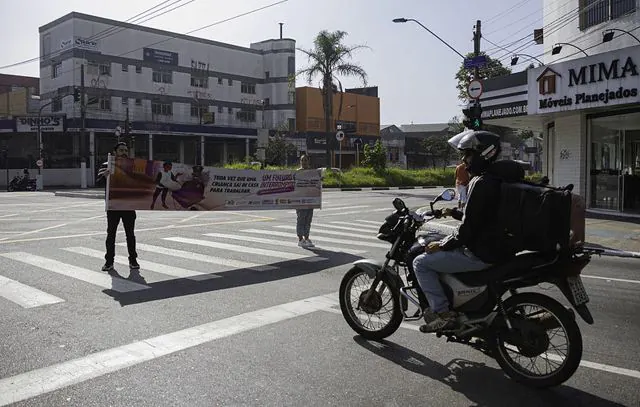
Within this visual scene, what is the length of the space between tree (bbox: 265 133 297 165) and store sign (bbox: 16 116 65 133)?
1764cm

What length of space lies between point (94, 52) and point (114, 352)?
52.0 m

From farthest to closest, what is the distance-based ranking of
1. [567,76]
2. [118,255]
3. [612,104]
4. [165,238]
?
[567,76] < [612,104] < [165,238] < [118,255]

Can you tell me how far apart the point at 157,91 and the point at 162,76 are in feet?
5.78

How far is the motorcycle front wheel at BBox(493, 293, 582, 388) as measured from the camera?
4039 mm

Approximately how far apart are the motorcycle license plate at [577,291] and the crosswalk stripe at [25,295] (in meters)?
5.41

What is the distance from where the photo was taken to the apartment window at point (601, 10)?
16.8m

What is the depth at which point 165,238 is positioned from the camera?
1195cm

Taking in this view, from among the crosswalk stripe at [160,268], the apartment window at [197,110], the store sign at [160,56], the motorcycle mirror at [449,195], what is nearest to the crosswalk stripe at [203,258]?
the crosswalk stripe at [160,268]

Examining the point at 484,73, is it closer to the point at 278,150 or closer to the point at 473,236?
the point at 278,150

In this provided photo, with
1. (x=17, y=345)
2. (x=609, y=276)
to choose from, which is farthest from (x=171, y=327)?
(x=609, y=276)

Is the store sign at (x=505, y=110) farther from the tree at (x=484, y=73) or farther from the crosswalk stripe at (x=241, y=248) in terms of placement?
the tree at (x=484, y=73)

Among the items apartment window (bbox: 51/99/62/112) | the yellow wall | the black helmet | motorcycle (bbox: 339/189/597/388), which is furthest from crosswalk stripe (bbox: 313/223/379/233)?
the yellow wall

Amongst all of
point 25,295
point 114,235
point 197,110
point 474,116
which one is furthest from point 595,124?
point 197,110

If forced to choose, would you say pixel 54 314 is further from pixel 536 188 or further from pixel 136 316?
pixel 536 188
